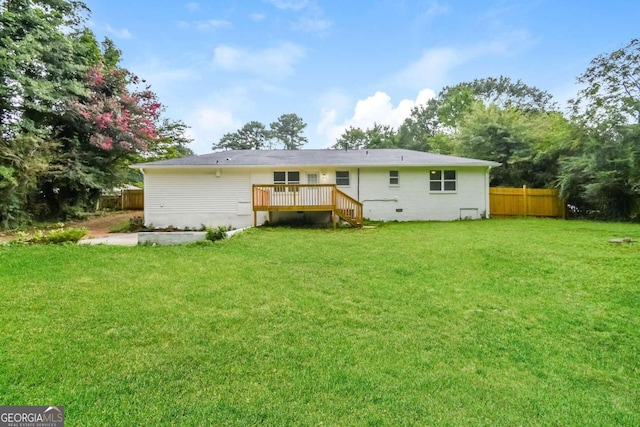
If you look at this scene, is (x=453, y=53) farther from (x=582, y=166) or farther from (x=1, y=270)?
(x=1, y=270)

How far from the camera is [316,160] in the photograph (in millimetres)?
13289

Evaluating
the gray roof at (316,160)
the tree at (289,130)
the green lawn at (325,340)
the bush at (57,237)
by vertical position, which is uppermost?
the tree at (289,130)

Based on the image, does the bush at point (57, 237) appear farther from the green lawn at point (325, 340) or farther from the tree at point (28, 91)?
the tree at point (28, 91)

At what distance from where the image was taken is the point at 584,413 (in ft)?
7.57

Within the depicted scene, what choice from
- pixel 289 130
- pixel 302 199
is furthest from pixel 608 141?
pixel 289 130

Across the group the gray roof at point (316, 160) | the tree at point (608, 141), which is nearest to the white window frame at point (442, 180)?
the gray roof at point (316, 160)

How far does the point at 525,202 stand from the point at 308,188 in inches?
436

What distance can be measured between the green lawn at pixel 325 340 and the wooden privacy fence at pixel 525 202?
8829mm

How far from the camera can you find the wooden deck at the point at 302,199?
1113 centimetres

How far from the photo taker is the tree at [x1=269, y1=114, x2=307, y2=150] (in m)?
42.9

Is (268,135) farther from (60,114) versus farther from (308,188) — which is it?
(308,188)

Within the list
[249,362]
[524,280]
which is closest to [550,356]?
[524,280]

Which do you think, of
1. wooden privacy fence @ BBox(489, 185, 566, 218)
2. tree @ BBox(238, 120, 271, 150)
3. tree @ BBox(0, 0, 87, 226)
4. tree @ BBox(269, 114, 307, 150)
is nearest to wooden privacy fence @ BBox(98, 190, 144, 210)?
tree @ BBox(0, 0, 87, 226)

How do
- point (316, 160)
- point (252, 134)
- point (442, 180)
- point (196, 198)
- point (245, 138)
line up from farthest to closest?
point (252, 134)
point (245, 138)
point (442, 180)
point (316, 160)
point (196, 198)
